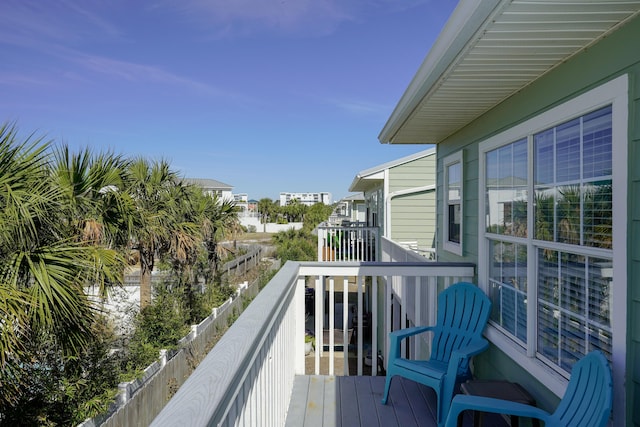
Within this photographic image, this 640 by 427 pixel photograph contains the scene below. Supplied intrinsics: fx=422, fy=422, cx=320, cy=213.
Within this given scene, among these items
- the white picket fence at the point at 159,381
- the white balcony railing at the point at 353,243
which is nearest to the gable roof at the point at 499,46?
the white picket fence at the point at 159,381

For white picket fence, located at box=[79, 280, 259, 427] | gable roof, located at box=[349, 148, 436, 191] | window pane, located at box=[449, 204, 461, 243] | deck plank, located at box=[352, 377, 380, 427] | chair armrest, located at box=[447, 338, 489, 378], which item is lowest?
white picket fence, located at box=[79, 280, 259, 427]

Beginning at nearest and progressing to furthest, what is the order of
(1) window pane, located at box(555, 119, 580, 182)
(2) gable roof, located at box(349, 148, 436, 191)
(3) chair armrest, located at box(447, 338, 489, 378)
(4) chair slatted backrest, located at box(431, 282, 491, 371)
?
(1) window pane, located at box(555, 119, 580, 182) < (3) chair armrest, located at box(447, 338, 489, 378) < (4) chair slatted backrest, located at box(431, 282, 491, 371) < (2) gable roof, located at box(349, 148, 436, 191)

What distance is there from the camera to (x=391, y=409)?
9.98 ft

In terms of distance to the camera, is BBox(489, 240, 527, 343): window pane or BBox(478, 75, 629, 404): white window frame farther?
BBox(489, 240, 527, 343): window pane

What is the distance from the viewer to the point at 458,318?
135 inches

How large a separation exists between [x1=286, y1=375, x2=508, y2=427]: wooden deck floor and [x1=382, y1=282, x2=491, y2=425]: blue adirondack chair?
0.13 meters

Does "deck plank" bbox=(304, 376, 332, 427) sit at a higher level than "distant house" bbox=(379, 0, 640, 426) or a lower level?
lower

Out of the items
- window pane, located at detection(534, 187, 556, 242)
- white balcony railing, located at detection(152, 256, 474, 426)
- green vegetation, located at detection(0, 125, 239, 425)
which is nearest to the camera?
white balcony railing, located at detection(152, 256, 474, 426)

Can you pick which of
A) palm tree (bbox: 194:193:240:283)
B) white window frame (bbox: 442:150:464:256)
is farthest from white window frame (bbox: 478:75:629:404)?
palm tree (bbox: 194:193:240:283)

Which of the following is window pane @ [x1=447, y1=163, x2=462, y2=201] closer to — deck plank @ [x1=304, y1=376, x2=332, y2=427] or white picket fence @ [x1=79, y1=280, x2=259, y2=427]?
deck plank @ [x1=304, y1=376, x2=332, y2=427]

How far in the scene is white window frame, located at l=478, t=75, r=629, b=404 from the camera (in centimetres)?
175

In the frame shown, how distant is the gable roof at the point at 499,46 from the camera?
1.63 m

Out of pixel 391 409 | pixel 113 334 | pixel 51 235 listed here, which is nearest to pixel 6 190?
pixel 51 235

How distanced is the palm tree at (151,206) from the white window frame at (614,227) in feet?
25.0
